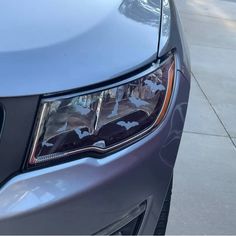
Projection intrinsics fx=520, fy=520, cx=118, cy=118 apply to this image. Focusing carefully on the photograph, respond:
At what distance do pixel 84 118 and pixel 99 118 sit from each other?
1.9 inches

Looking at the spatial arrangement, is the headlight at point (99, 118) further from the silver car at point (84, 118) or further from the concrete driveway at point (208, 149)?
the concrete driveway at point (208, 149)

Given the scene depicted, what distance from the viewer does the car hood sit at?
136cm

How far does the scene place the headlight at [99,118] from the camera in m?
1.43

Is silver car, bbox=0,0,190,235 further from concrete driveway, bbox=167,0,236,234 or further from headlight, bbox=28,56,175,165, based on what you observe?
concrete driveway, bbox=167,0,236,234

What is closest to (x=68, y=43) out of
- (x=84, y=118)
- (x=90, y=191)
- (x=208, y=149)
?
(x=84, y=118)

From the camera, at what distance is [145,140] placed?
5.04 feet

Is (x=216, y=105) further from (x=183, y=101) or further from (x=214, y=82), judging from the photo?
(x=183, y=101)

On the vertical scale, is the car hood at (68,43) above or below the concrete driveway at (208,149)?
above

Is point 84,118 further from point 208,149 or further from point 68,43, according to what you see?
point 208,149

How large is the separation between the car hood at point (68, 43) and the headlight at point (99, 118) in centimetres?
6

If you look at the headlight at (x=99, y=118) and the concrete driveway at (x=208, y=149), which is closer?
the headlight at (x=99, y=118)

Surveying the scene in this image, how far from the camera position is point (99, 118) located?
1.51 meters

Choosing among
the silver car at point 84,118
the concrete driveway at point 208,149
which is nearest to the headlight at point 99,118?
the silver car at point 84,118

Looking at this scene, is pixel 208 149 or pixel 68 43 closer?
pixel 68 43
